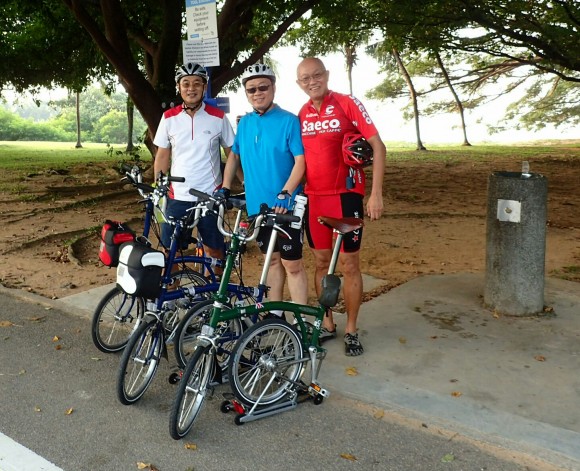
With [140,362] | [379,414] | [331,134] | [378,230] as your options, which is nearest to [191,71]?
[331,134]

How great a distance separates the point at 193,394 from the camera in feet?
11.8

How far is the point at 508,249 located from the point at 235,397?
2.82 metres

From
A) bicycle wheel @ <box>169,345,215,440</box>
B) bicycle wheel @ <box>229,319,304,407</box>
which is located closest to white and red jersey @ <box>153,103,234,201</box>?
bicycle wheel @ <box>229,319,304,407</box>

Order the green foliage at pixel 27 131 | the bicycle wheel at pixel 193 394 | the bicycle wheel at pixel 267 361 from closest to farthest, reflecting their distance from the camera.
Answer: the bicycle wheel at pixel 193 394 < the bicycle wheel at pixel 267 361 < the green foliage at pixel 27 131

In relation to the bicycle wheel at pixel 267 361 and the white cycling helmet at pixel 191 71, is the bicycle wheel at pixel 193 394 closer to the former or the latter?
the bicycle wheel at pixel 267 361

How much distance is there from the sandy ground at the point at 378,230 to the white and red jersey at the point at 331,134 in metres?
2.14

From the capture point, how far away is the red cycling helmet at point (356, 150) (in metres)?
4.16

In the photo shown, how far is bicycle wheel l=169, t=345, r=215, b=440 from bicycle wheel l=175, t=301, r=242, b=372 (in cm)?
15

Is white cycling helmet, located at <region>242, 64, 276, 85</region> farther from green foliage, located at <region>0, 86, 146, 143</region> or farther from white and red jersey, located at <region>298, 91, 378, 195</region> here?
green foliage, located at <region>0, 86, 146, 143</region>

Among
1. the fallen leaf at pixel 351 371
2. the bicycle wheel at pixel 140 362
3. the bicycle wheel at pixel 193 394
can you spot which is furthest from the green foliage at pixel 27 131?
the bicycle wheel at pixel 193 394

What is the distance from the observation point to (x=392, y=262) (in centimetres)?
758

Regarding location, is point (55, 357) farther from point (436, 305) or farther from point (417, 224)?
point (417, 224)

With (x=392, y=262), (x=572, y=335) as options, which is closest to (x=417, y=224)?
(x=392, y=262)

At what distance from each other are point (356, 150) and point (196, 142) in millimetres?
1473
